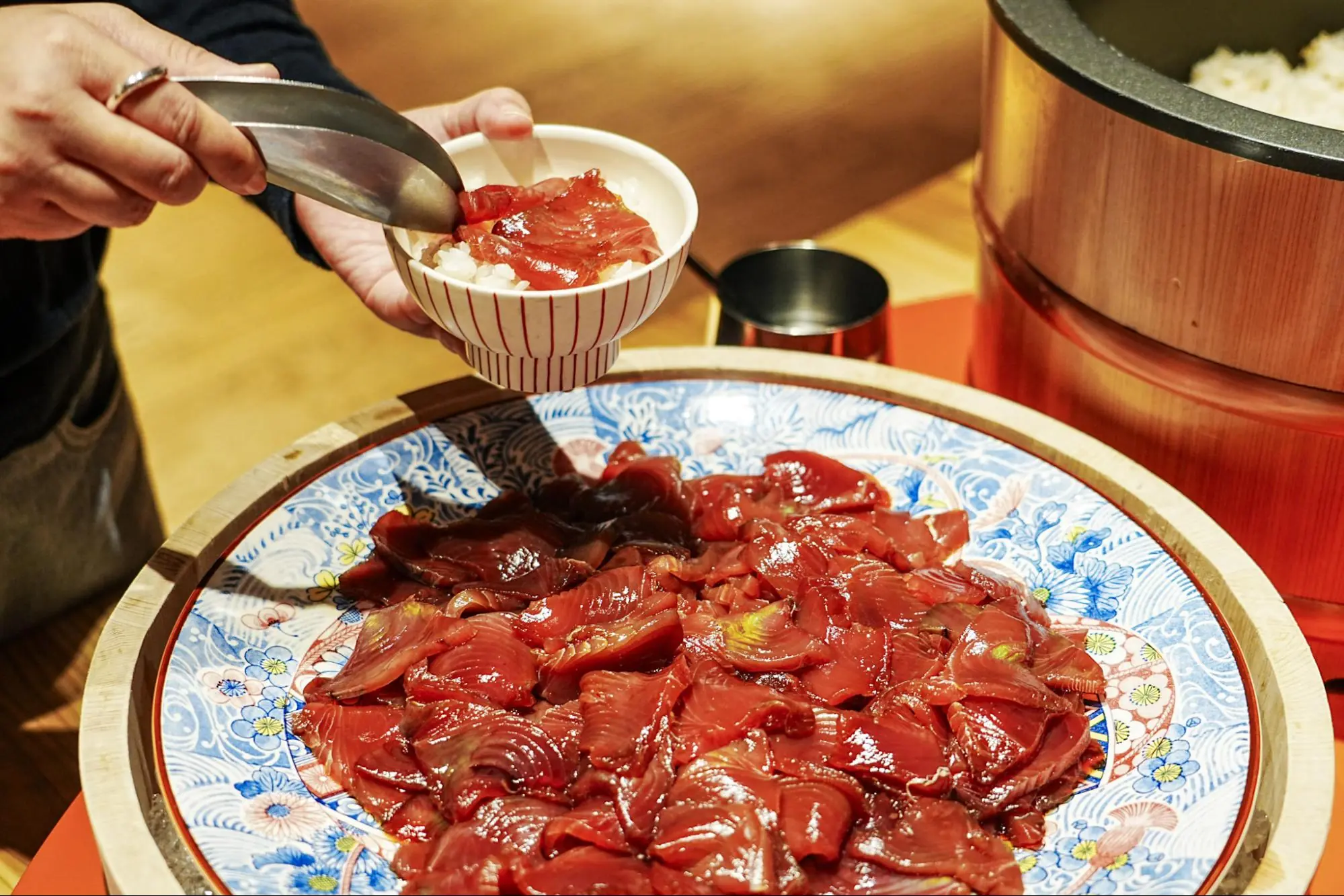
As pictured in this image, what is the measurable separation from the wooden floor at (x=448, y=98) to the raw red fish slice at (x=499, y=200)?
1.08 meters

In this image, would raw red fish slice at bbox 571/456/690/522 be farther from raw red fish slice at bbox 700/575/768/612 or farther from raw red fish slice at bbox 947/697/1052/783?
raw red fish slice at bbox 947/697/1052/783

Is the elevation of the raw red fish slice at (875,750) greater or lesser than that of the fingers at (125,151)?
lesser

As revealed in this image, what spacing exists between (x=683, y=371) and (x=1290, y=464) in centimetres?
94

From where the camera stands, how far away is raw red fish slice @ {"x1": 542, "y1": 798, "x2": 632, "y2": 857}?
1.41 meters

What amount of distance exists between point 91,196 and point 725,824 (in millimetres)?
987

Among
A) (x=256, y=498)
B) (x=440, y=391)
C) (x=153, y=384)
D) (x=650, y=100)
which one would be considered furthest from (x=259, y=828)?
(x=650, y=100)

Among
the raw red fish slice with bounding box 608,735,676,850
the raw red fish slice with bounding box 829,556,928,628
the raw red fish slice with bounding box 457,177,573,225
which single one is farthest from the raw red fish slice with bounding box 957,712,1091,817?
the raw red fish slice with bounding box 457,177,573,225

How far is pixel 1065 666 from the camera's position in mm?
1646

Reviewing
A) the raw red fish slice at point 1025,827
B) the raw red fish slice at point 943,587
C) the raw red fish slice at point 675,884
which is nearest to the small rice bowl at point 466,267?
the raw red fish slice at point 943,587

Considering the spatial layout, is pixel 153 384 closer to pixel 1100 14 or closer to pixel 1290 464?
pixel 1100 14

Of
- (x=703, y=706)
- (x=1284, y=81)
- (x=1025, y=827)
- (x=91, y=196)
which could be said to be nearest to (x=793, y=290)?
(x=1284, y=81)

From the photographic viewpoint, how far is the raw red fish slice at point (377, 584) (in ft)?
5.90

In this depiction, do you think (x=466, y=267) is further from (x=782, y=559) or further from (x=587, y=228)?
(x=782, y=559)

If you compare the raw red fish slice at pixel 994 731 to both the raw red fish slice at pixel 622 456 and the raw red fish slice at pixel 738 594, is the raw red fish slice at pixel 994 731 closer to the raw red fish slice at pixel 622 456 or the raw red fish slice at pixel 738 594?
the raw red fish slice at pixel 738 594
